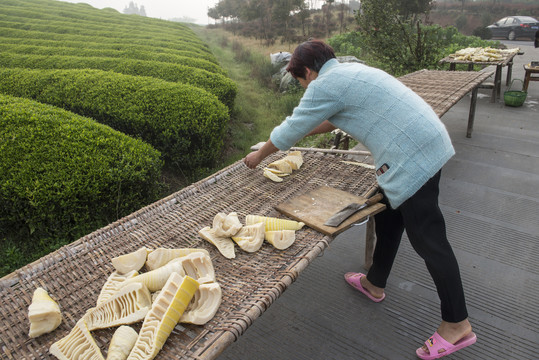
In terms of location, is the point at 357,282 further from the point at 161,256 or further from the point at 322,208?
the point at 161,256

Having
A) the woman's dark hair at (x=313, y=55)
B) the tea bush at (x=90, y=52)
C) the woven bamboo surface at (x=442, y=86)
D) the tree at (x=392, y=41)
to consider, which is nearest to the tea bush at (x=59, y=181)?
the woman's dark hair at (x=313, y=55)

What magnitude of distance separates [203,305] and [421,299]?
176cm

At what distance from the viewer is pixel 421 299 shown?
98.4 inches

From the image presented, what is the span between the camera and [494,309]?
238 cm

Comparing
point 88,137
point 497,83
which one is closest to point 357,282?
point 88,137

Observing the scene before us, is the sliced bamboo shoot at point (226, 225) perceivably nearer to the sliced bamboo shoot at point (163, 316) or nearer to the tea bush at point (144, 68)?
the sliced bamboo shoot at point (163, 316)

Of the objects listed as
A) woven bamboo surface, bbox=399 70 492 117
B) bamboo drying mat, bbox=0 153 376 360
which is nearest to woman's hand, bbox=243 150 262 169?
bamboo drying mat, bbox=0 153 376 360

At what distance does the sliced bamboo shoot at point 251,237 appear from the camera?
1.85 meters

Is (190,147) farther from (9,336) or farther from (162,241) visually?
(9,336)

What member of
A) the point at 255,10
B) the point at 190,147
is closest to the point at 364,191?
the point at 190,147

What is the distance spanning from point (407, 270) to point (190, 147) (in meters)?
3.13

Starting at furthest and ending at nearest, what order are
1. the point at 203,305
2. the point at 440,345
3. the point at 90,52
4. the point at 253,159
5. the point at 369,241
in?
the point at 90,52
the point at 369,241
the point at 253,159
the point at 440,345
the point at 203,305

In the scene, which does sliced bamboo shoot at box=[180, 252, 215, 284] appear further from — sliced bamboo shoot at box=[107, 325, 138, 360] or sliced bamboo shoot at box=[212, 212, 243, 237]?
sliced bamboo shoot at box=[107, 325, 138, 360]

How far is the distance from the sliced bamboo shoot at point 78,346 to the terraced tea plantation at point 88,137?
1.87 metres
